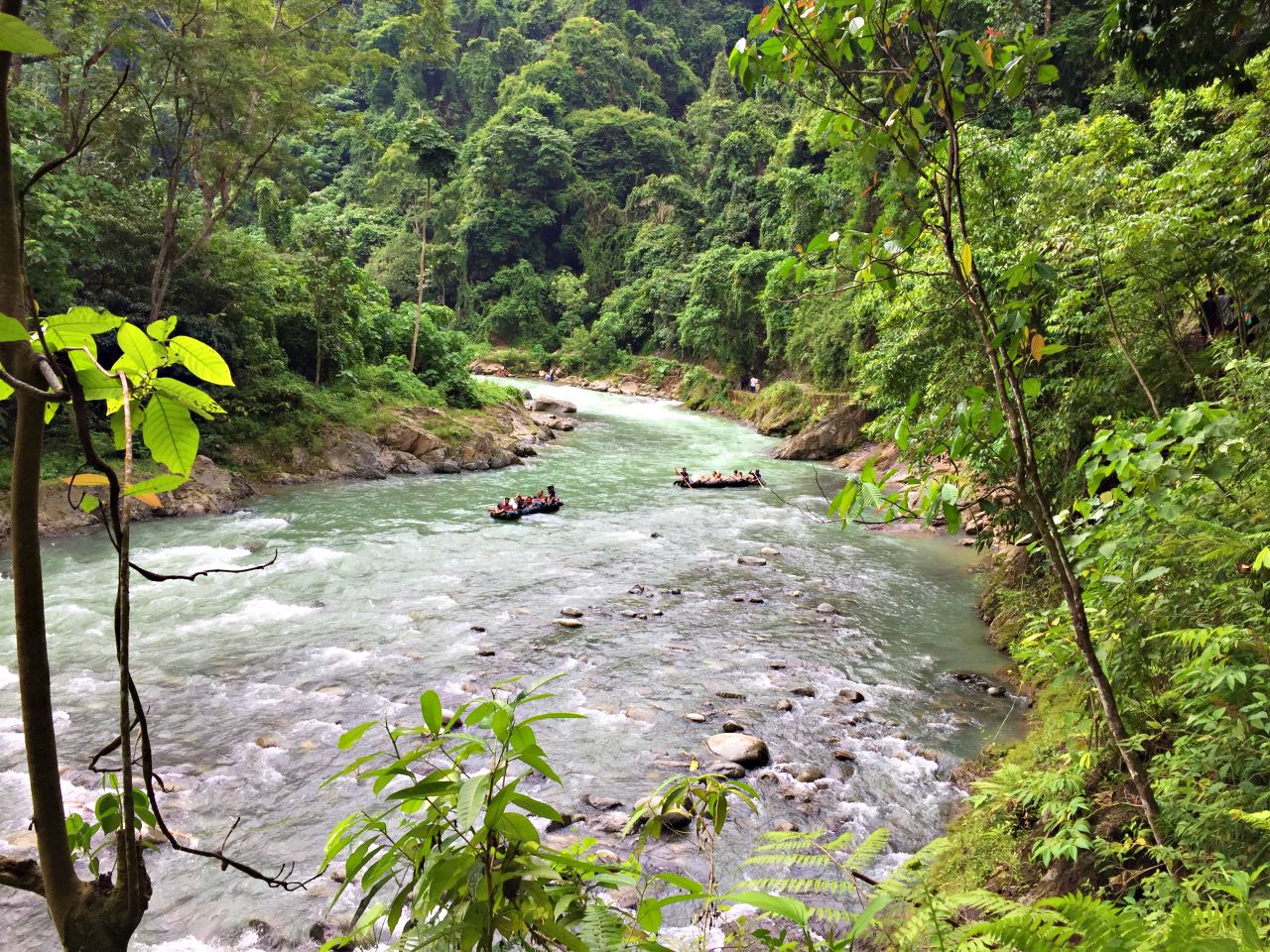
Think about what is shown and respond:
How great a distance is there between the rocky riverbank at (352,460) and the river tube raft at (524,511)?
197 inches

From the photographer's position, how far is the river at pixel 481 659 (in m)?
5.39

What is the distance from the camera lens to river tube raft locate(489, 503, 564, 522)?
47.4 ft

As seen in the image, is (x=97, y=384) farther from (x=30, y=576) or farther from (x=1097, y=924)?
(x=1097, y=924)

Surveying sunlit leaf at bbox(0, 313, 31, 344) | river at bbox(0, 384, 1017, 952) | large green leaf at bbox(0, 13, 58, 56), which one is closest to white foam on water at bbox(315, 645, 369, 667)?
Result: river at bbox(0, 384, 1017, 952)

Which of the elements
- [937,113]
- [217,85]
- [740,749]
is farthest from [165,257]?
[937,113]

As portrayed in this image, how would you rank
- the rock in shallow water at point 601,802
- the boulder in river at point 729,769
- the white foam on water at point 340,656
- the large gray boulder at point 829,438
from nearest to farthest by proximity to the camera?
the rock in shallow water at point 601,802
the boulder in river at point 729,769
the white foam on water at point 340,656
the large gray boulder at point 829,438

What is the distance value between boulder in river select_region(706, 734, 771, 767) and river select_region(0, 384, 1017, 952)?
149 millimetres

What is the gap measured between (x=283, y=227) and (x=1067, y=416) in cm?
2750

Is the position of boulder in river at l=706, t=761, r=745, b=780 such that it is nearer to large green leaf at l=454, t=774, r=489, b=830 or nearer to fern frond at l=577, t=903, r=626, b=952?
fern frond at l=577, t=903, r=626, b=952

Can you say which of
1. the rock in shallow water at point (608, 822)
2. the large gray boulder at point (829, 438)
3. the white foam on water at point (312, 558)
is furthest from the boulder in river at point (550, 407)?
the rock in shallow water at point (608, 822)

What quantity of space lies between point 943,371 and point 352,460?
1422 centimetres

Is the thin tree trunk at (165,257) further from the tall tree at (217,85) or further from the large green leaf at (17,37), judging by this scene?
the large green leaf at (17,37)

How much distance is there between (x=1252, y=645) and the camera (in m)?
3.00

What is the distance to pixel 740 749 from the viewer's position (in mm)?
6188
